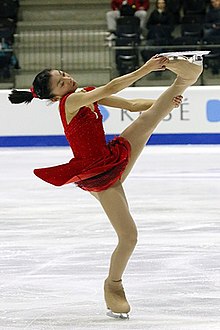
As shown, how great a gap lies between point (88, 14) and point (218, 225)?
9.25m

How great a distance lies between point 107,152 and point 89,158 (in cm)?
8

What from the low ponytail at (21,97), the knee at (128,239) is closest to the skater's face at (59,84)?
the low ponytail at (21,97)

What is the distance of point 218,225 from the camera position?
5.76m

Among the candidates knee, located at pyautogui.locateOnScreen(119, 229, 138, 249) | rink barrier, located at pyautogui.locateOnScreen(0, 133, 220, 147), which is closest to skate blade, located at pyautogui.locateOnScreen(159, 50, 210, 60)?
knee, located at pyautogui.locateOnScreen(119, 229, 138, 249)

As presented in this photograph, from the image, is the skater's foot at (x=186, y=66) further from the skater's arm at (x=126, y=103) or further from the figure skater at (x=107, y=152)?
the skater's arm at (x=126, y=103)

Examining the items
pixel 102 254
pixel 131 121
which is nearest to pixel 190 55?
pixel 102 254

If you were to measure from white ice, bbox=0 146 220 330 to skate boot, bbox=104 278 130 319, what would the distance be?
0.05m

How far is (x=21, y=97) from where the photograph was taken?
3719mm

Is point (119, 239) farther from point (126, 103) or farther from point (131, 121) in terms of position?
point (131, 121)

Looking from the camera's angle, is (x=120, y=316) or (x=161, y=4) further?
(x=161, y=4)

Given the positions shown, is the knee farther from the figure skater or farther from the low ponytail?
the low ponytail

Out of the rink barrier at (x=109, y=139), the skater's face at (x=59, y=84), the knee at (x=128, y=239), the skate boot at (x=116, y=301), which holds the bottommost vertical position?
the rink barrier at (x=109, y=139)

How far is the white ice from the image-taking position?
141 inches

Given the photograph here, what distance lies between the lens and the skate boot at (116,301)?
3.54 metres
